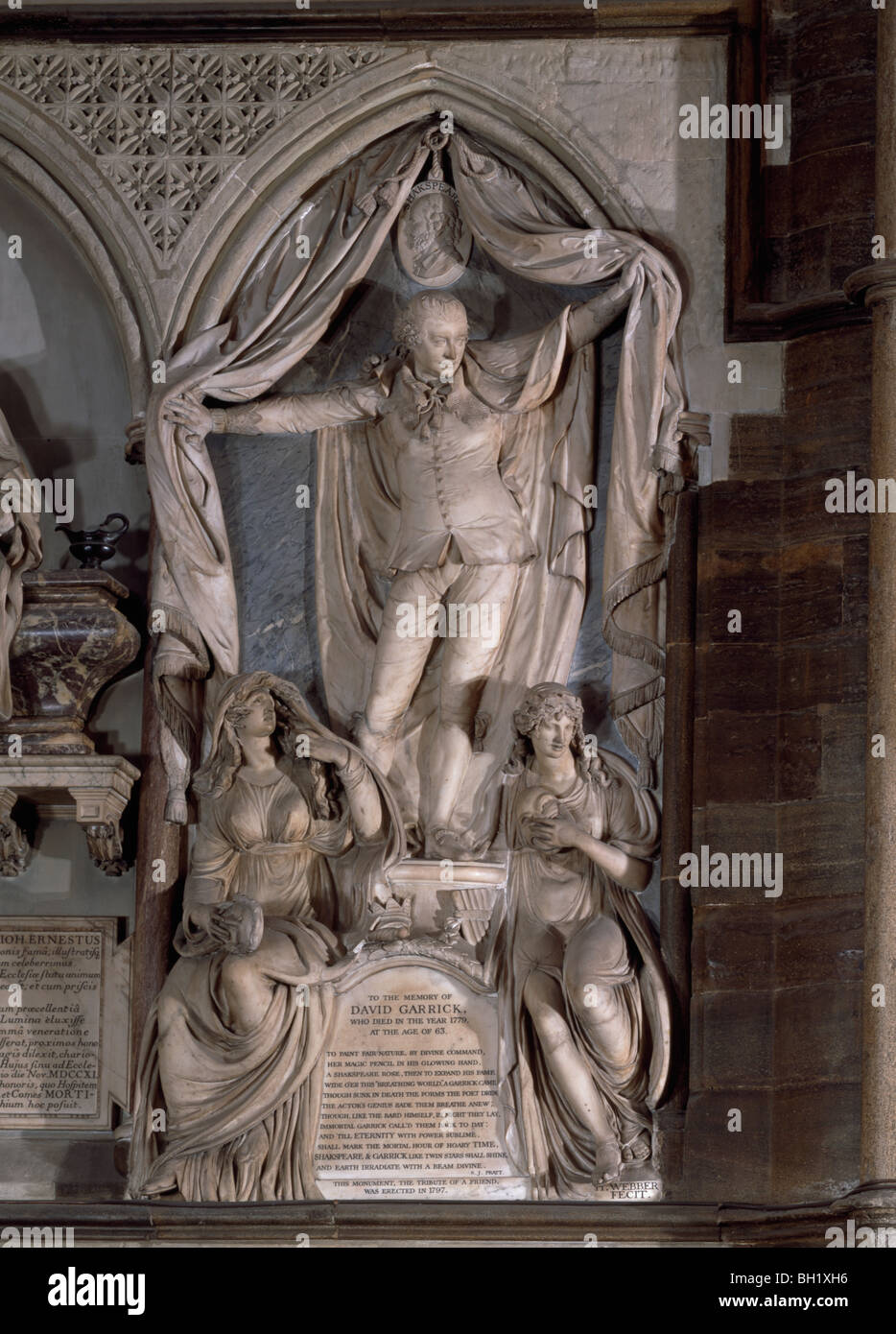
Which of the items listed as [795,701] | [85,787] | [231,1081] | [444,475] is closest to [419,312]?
[444,475]

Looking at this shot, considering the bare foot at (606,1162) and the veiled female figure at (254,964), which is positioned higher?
the veiled female figure at (254,964)

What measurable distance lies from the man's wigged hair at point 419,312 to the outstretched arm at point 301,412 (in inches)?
11.7

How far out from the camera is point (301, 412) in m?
11.1

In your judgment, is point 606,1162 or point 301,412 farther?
point 301,412

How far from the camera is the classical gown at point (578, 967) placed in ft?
33.5

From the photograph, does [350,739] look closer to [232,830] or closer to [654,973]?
[232,830]

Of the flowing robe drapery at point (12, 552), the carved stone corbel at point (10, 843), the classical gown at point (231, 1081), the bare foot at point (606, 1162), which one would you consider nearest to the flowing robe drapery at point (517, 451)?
the flowing robe drapery at point (12, 552)

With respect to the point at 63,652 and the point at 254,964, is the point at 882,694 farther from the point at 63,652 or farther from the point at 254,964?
the point at 63,652

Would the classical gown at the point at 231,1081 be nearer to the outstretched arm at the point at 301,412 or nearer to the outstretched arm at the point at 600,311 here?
the outstretched arm at the point at 301,412

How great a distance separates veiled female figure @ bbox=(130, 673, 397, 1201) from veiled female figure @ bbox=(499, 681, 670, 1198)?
60cm

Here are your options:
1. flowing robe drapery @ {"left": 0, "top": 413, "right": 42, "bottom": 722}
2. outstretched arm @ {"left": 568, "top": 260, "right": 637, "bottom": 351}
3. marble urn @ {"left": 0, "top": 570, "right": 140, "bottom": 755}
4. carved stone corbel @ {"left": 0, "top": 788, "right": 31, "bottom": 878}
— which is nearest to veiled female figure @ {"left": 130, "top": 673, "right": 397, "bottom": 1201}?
marble urn @ {"left": 0, "top": 570, "right": 140, "bottom": 755}

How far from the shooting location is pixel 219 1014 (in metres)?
10.4

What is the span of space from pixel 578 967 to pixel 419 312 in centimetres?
269

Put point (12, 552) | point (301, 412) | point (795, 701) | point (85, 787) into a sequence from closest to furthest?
point (795, 701) → point (85, 787) → point (12, 552) → point (301, 412)
